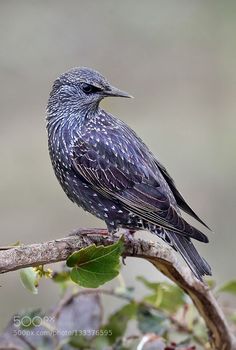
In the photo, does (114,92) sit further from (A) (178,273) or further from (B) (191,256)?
(A) (178,273)

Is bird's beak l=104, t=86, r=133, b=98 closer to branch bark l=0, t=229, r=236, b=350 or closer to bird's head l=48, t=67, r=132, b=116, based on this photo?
bird's head l=48, t=67, r=132, b=116

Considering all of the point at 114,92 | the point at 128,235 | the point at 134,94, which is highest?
the point at 134,94

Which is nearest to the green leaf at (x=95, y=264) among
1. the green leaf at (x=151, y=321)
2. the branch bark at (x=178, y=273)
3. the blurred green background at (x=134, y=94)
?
the branch bark at (x=178, y=273)

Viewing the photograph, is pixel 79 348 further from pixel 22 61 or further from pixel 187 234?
pixel 22 61

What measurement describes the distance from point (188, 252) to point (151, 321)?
0.80 ft

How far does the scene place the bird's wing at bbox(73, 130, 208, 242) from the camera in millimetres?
3215

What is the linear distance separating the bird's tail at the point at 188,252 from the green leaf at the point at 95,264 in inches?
16.7

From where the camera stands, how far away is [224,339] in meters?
2.78

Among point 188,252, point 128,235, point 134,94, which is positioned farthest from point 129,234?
point 134,94

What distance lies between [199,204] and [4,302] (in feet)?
5.72

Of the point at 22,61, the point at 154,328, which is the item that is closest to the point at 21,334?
the point at 154,328

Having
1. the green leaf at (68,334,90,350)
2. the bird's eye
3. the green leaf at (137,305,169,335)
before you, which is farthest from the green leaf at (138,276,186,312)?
the bird's eye

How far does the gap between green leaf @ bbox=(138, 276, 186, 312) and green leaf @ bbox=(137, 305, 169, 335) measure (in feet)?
0.12

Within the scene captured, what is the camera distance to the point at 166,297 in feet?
10.0
